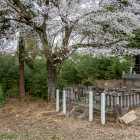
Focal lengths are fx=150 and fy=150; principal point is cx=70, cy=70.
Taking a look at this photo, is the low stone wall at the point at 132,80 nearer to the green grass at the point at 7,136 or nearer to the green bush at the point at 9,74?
the green bush at the point at 9,74

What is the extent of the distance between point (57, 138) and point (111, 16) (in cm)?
592

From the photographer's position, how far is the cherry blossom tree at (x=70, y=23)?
7.09 m

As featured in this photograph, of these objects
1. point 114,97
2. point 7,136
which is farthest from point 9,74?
point 114,97

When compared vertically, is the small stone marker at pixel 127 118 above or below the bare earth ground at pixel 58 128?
above

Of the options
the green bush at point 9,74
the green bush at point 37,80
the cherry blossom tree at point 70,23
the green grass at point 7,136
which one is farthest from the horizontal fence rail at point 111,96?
the green bush at point 9,74

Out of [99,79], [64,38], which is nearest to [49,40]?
[64,38]

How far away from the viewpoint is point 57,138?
4062 millimetres

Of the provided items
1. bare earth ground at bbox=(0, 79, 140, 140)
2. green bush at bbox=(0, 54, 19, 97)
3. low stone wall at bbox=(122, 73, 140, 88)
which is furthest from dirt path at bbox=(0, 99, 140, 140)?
low stone wall at bbox=(122, 73, 140, 88)

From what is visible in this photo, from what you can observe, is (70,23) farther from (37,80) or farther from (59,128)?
(59,128)

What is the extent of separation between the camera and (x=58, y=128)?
16.1 ft

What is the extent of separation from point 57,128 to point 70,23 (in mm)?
4927

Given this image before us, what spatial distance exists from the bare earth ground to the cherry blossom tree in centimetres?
197

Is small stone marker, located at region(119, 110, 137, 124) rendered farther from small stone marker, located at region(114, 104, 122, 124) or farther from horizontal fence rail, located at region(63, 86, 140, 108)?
horizontal fence rail, located at region(63, 86, 140, 108)

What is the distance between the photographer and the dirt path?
4.12 meters
